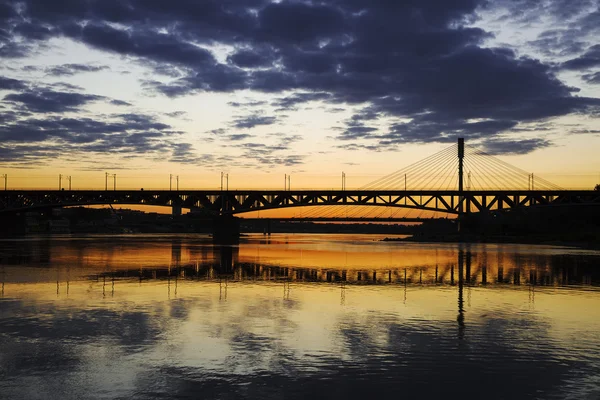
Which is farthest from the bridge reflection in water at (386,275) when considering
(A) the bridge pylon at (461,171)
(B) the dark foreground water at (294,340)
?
(A) the bridge pylon at (461,171)

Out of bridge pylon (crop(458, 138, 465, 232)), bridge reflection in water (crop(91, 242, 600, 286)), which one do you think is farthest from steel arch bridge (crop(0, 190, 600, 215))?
bridge reflection in water (crop(91, 242, 600, 286))

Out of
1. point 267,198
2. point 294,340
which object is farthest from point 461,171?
point 294,340

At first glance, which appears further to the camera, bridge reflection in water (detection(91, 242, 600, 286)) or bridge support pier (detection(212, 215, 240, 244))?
bridge support pier (detection(212, 215, 240, 244))

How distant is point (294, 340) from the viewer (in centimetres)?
1750

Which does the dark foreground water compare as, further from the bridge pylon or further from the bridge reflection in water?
the bridge pylon

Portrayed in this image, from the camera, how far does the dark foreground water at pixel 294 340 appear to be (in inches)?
504

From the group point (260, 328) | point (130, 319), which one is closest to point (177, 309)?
point (130, 319)

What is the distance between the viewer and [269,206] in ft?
467

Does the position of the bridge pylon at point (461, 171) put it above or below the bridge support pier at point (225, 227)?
above

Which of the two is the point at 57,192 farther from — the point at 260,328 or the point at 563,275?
the point at 260,328

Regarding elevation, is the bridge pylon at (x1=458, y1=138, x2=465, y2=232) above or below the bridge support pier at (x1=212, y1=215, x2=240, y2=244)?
above

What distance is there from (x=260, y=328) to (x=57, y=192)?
14236cm

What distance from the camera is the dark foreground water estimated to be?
12797mm

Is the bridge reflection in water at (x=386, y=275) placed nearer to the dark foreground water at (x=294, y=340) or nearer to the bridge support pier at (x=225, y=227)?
the dark foreground water at (x=294, y=340)
